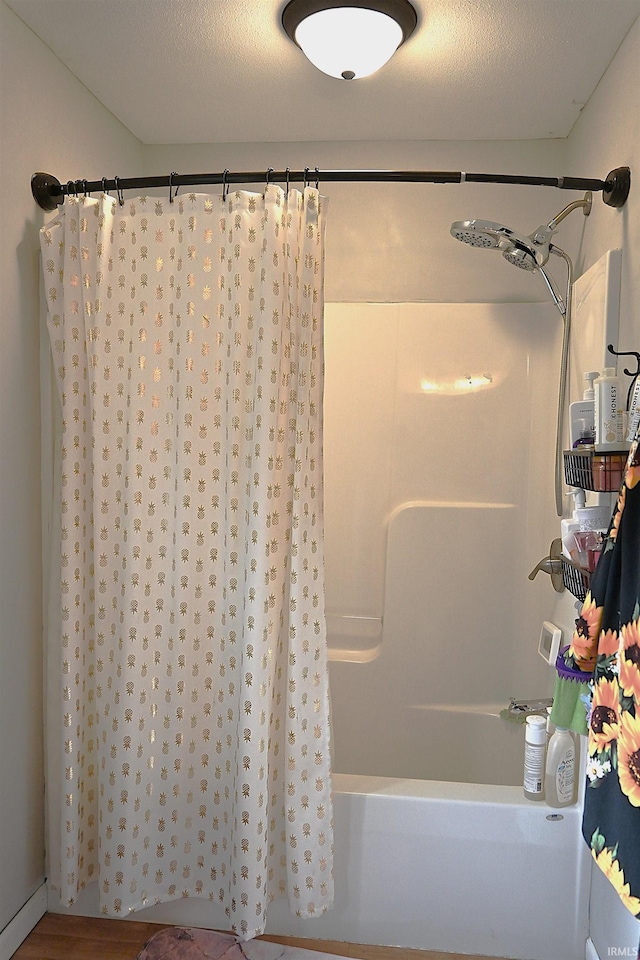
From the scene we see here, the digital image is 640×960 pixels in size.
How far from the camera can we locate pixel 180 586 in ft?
6.31

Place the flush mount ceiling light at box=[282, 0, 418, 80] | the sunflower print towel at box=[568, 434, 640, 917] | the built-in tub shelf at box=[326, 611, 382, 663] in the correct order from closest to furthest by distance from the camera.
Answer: the sunflower print towel at box=[568, 434, 640, 917]
the flush mount ceiling light at box=[282, 0, 418, 80]
the built-in tub shelf at box=[326, 611, 382, 663]

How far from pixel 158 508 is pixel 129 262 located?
61 cm

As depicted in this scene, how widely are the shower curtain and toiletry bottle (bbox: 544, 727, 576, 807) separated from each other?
566mm

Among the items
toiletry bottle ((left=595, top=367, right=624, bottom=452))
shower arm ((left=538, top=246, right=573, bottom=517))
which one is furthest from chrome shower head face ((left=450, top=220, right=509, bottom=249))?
toiletry bottle ((left=595, top=367, right=624, bottom=452))

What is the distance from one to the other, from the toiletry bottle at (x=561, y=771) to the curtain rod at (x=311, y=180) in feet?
4.42

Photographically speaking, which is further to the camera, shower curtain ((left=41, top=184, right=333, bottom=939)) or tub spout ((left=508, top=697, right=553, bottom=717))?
tub spout ((left=508, top=697, right=553, bottom=717))

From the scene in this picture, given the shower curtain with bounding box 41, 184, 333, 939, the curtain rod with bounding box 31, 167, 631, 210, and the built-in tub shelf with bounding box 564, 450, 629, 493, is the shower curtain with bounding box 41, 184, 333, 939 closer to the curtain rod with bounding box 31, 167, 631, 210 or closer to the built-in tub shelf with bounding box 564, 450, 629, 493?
the curtain rod with bounding box 31, 167, 631, 210

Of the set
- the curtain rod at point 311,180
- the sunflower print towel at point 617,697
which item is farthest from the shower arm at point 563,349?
the sunflower print towel at point 617,697

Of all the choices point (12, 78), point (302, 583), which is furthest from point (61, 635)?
point (12, 78)

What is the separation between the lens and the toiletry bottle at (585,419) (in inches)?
66.7

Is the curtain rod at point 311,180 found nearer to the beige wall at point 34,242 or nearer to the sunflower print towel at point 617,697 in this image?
the beige wall at point 34,242

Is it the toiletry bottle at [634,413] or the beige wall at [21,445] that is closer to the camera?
the toiletry bottle at [634,413]

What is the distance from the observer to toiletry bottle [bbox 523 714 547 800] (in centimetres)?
192

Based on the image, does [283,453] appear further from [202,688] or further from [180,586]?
[202,688]
